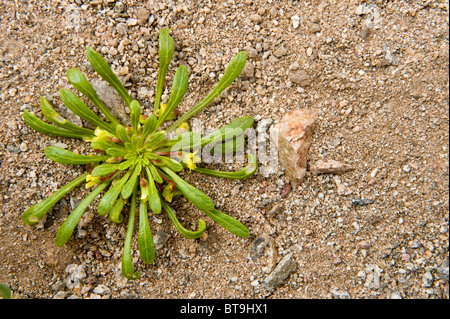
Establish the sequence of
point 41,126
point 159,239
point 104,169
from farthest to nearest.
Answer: point 159,239 → point 41,126 → point 104,169

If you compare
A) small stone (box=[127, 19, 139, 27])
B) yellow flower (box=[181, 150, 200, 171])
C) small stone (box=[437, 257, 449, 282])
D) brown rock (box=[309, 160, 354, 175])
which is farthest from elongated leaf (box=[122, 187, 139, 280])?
small stone (box=[437, 257, 449, 282])

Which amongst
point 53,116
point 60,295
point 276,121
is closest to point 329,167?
point 276,121

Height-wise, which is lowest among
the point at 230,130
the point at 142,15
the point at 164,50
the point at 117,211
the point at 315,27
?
the point at 117,211

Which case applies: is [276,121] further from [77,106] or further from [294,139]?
[77,106]

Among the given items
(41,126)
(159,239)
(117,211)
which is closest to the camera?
(41,126)

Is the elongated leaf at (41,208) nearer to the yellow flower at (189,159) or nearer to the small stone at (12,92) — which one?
the small stone at (12,92)

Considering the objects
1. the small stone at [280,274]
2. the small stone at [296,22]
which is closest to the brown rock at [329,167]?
the small stone at [280,274]
